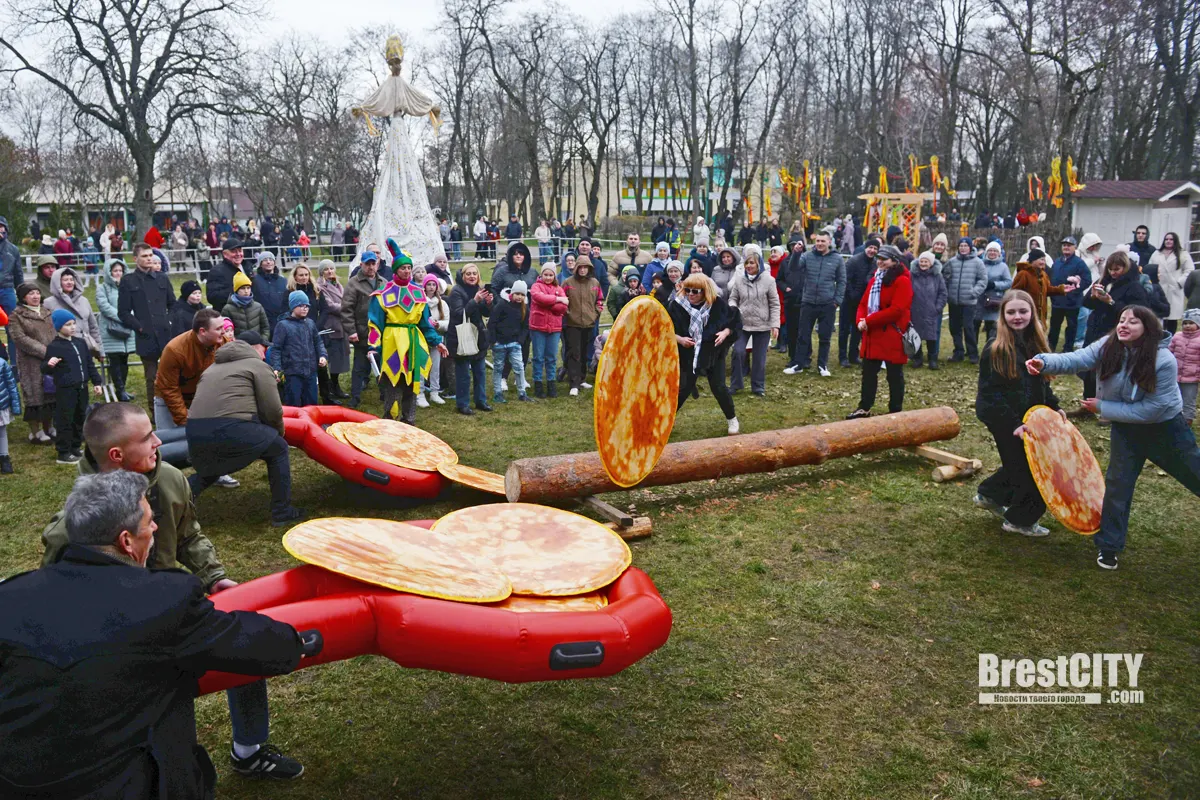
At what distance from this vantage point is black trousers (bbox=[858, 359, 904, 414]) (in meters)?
9.30

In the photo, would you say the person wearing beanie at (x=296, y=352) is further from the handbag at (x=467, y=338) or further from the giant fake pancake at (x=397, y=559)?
the giant fake pancake at (x=397, y=559)

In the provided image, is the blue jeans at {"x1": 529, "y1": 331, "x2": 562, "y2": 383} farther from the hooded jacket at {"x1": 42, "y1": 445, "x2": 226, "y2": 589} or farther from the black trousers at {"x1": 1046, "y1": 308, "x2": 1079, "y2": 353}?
the hooded jacket at {"x1": 42, "y1": 445, "x2": 226, "y2": 589}

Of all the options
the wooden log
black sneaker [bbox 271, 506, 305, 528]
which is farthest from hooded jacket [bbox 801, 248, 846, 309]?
black sneaker [bbox 271, 506, 305, 528]

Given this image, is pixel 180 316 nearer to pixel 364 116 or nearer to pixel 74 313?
pixel 74 313

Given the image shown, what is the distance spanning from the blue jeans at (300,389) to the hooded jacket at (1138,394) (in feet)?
23.0

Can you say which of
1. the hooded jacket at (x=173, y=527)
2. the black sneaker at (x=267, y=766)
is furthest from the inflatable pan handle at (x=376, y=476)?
the black sneaker at (x=267, y=766)

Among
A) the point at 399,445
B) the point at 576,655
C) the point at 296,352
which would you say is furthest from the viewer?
the point at 296,352

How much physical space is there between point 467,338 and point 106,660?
323 inches

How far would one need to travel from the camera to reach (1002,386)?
6273mm

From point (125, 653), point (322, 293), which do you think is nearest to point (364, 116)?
point (322, 293)

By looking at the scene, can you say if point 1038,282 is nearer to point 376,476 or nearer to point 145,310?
point 376,476

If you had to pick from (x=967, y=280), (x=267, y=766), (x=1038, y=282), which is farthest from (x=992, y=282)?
(x=267, y=766)

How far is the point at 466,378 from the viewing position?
1055 centimetres

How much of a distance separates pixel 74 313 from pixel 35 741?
8739mm
